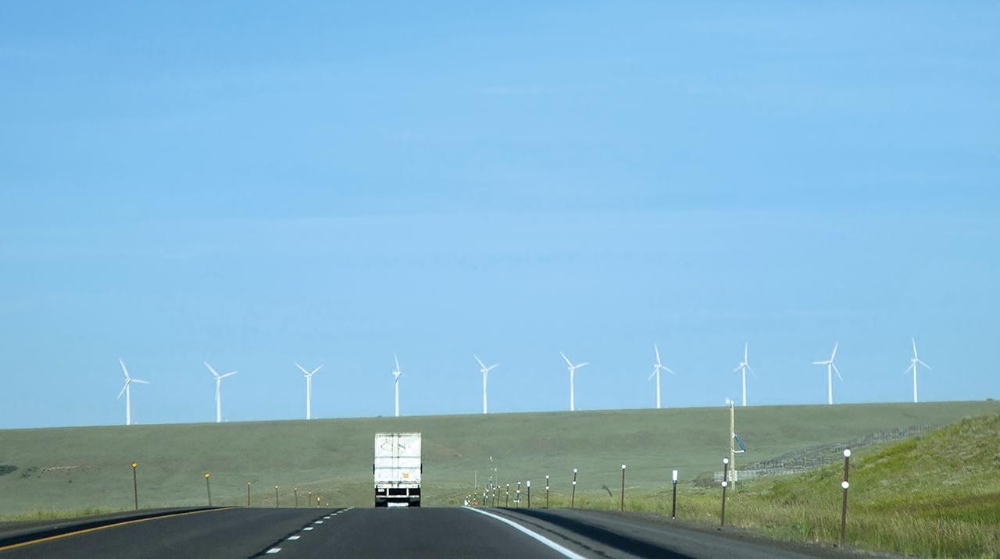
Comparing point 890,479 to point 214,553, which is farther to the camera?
point 890,479

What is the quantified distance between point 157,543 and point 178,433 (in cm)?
12106

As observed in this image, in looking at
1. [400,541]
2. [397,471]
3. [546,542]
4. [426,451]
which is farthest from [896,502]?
[426,451]

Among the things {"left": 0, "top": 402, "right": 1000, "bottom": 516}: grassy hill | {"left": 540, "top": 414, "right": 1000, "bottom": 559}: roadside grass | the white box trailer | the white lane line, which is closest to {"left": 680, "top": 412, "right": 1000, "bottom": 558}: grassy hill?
{"left": 540, "top": 414, "right": 1000, "bottom": 559}: roadside grass

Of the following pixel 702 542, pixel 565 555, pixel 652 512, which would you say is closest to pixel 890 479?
pixel 652 512

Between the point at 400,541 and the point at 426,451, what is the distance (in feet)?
337

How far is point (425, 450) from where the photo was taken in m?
125

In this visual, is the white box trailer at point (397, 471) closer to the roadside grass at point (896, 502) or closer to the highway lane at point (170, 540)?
the roadside grass at point (896, 502)

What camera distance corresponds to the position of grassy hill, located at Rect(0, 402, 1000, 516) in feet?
319

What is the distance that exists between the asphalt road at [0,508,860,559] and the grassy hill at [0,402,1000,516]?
53.5 meters

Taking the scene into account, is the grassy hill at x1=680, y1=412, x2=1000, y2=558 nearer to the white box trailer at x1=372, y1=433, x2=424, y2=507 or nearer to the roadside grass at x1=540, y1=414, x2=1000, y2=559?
the roadside grass at x1=540, y1=414, x2=1000, y2=559

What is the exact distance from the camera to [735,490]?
6031cm

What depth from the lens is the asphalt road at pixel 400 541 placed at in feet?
66.0

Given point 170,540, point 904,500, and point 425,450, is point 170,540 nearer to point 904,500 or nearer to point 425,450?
point 904,500

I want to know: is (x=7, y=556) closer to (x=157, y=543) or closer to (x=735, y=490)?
(x=157, y=543)
